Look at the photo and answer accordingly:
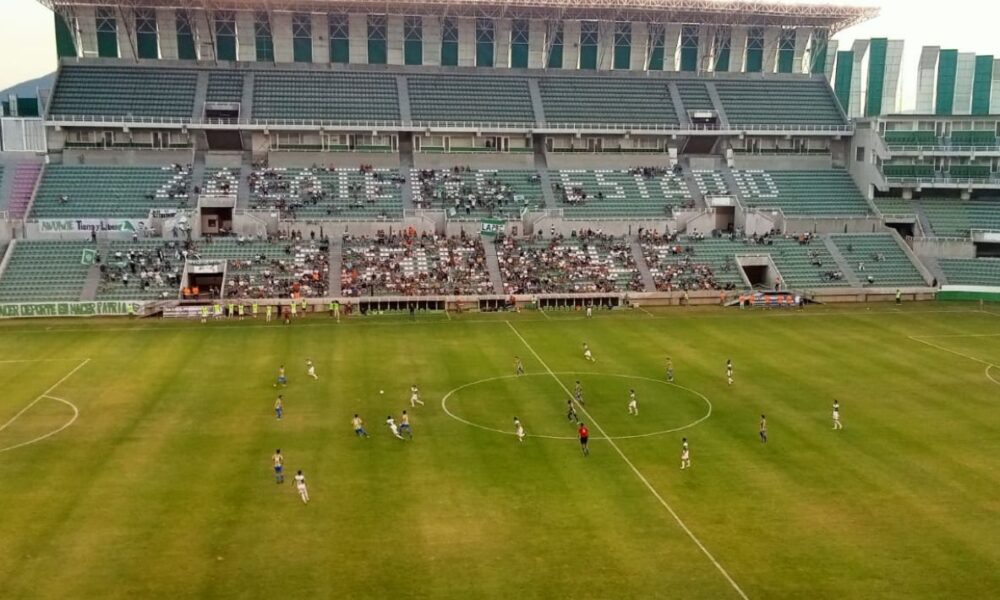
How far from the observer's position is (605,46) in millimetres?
94438

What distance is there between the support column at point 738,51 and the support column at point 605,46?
45.3 ft

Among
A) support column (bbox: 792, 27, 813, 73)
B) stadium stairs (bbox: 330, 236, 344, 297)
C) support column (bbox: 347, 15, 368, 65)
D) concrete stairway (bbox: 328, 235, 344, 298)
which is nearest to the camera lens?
concrete stairway (bbox: 328, 235, 344, 298)

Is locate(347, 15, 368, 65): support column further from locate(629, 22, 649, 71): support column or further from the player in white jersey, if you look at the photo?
the player in white jersey

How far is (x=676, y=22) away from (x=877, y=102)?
994 inches

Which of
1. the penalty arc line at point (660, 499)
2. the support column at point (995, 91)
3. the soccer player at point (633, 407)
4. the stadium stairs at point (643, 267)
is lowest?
the penalty arc line at point (660, 499)

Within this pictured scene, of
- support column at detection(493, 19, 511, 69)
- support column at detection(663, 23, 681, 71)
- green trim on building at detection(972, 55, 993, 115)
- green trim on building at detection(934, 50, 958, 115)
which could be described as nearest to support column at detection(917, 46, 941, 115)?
green trim on building at detection(934, 50, 958, 115)

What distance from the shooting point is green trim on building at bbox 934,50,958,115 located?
9219cm

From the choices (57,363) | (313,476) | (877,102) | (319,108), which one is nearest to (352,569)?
(313,476)

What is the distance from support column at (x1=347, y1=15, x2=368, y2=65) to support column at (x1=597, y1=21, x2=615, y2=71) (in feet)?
83.4

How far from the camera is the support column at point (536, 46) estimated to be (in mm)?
93062

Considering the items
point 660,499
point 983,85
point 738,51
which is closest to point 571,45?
point 738,51

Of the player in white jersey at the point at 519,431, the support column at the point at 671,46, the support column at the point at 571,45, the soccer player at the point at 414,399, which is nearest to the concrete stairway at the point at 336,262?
the soccer player at the point at 414,399

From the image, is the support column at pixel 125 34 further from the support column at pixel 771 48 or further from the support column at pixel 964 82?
the support column at pixel 964 82

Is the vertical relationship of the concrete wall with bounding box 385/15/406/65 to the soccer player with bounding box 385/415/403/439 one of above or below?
above
